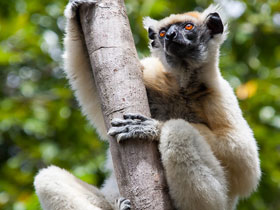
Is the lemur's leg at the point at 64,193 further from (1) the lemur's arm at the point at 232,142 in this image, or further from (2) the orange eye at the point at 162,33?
(2) the orange eye at the point at 162,33

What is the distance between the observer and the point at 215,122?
4.73 metres

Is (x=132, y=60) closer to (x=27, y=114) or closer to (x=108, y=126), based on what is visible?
(x=108, y=126)

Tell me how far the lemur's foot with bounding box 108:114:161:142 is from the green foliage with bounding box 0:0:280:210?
256cm

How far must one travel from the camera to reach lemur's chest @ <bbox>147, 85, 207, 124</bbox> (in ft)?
15.9

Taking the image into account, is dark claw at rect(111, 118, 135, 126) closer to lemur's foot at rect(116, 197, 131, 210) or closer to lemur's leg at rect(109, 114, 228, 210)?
lemur's leg at rect(109, 114, 228, 210)

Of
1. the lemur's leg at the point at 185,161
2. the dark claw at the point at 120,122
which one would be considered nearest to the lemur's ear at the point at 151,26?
the lemur's leg at the point at 185,161

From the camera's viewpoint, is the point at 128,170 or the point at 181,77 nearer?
the point at 128,170

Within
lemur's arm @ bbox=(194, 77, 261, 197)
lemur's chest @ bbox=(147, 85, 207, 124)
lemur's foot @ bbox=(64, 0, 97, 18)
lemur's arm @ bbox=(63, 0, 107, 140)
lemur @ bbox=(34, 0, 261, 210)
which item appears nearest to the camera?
lemur @ bbox=(34, 0, 261, 210)

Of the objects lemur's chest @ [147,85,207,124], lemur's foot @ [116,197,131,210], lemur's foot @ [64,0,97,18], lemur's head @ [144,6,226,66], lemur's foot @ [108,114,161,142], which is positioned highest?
lemur's foot @ [64,0,97,18]

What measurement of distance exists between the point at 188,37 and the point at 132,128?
199cm

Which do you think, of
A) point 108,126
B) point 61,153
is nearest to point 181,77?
point 108,126

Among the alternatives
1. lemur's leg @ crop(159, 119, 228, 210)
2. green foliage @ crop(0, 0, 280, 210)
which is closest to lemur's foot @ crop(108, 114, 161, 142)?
lemur's leg @ crop(159, 119, 228, 210)

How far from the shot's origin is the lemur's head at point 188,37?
5105 millimetres

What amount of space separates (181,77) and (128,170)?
1.94 metres
